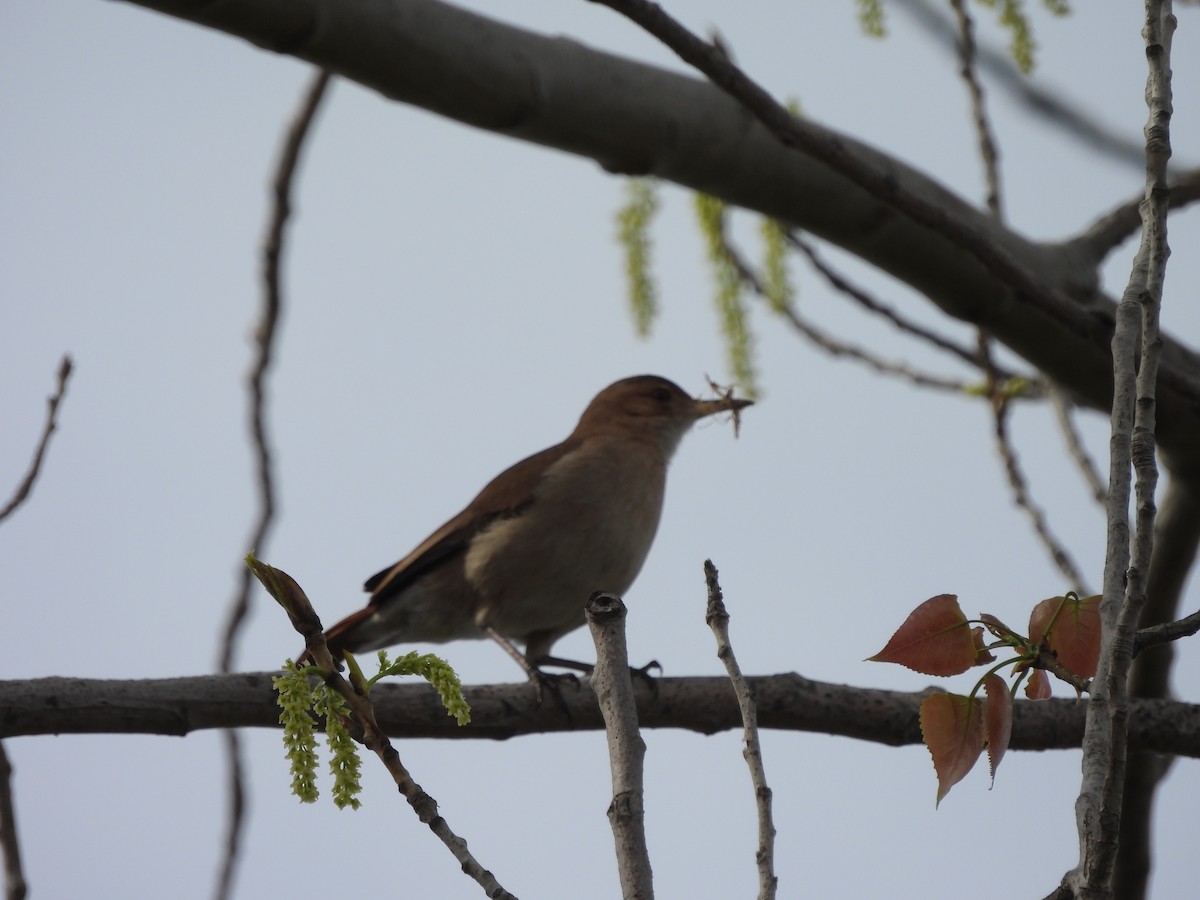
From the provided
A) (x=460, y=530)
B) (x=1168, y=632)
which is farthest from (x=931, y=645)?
(x=460, y=530)

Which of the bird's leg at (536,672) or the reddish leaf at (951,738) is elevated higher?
the bird's leg at (536,672)

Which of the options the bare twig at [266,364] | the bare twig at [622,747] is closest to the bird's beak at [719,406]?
the bare twig at [266,364]

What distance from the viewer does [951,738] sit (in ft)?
8.25

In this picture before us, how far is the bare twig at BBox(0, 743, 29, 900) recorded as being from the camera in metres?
3.51

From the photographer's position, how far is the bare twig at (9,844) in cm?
351

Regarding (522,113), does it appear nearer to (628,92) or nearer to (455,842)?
(628,92)

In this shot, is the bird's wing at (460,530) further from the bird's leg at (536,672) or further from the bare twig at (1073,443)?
the bare twig at (1073,443)

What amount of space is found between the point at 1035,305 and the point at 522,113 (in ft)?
5.73

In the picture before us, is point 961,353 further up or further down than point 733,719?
further up

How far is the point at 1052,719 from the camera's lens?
15.2 ft

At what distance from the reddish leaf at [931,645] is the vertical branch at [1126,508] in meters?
0.36

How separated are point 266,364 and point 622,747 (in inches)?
149

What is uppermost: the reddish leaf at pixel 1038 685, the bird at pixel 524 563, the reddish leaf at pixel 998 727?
the bird at pixel 524 563

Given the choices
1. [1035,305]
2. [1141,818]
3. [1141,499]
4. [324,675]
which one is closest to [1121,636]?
[1141,499]
